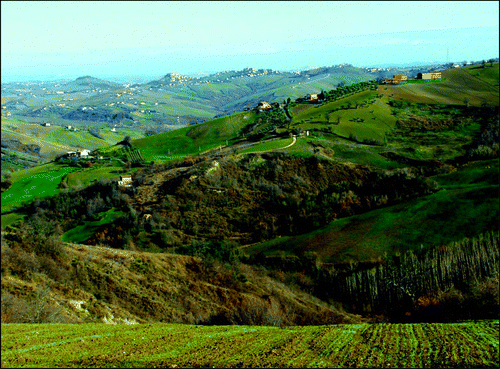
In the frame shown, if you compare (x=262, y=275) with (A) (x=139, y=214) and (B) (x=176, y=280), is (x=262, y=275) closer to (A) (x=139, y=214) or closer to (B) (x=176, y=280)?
(B) (x=176, y=280)

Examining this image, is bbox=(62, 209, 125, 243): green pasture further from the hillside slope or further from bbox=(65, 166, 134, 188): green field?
the hillside slope

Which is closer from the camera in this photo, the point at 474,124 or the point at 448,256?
the point at 448,256

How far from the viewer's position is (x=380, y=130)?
69.0 meters

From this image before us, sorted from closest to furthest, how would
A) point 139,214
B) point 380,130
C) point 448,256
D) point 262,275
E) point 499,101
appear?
1. point 448,256
2. point 262,275
3. point 139,214
4. point 380,130
5. point 499,101

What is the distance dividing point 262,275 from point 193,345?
770 inches

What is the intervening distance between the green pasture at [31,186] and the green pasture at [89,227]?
200 inches

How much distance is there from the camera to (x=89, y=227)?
43062 millimetres

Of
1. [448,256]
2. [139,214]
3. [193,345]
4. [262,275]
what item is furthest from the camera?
[139,214]

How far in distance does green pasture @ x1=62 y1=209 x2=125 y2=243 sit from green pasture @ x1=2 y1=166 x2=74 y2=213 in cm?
509

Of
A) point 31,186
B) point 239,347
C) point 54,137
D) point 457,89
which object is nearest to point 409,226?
point 239,347

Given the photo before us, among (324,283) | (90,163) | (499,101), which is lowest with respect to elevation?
(324,283)

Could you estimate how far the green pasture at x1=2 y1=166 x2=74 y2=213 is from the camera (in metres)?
31.4

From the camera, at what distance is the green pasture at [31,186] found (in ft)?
103

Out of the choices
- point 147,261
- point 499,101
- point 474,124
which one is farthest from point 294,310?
point 499,101
